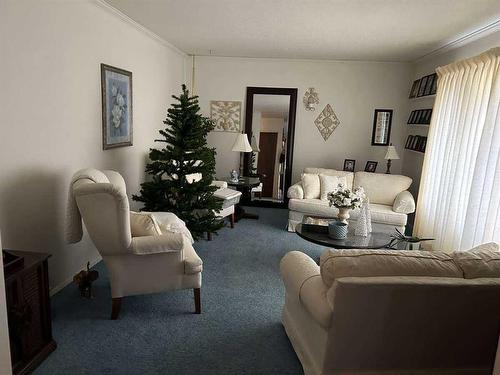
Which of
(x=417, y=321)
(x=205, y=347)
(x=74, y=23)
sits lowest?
(x=205, y=347)

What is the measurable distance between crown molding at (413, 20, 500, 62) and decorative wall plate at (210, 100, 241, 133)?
300 cm

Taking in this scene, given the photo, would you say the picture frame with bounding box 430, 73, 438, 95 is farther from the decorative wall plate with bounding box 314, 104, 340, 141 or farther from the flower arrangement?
the flower arrangement

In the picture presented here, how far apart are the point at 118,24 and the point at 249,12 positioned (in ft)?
4.49

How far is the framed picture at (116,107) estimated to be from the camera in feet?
11.3

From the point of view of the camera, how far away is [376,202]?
5051 mm

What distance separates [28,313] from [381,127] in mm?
5412

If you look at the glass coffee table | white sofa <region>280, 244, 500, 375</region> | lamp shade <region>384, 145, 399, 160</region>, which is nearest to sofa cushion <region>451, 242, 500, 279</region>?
white sofa <region>280, 244, 500, 375</region>

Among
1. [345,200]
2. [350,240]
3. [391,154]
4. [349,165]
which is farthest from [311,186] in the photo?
[350,240]

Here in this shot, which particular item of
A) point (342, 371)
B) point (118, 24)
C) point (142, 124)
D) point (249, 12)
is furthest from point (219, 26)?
point (342, 371)

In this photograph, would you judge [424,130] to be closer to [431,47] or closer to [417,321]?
[431,47]

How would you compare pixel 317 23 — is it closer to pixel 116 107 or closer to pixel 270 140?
pixel 116 107

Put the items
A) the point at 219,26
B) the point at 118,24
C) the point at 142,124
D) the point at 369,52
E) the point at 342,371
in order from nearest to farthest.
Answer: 1. the point at 342,371
2. the point at 118,24
3. the point at 219,26
4. the point at 142,124
5. the point at 369,52

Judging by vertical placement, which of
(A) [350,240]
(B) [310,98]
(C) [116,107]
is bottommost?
(A) [350,240]

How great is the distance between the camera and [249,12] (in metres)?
3.33
